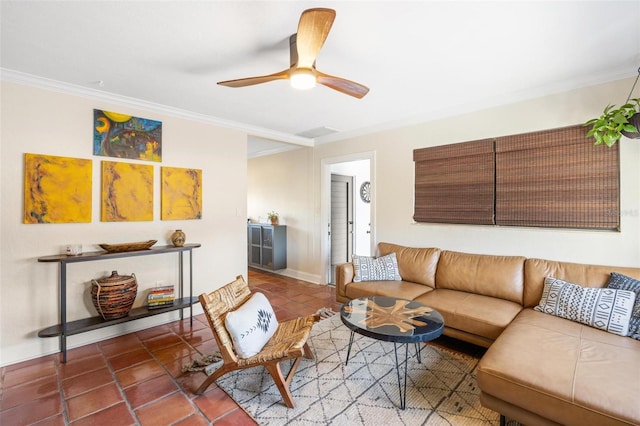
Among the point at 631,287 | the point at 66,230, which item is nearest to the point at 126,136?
the point at 66,230

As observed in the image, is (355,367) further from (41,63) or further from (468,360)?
(41,63)

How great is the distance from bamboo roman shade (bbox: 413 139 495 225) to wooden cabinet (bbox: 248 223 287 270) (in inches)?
107

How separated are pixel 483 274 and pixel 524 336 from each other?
106 centimetres

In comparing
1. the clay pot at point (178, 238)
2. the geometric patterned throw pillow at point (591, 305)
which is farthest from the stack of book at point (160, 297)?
the geometric patterned throw pillow at point (591, 305)

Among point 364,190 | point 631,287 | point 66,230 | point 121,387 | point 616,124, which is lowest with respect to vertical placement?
point 121,387

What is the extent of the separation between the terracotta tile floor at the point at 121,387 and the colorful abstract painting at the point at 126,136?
196 cm

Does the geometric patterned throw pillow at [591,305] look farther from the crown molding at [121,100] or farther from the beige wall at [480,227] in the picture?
the crown molding at [121,100]

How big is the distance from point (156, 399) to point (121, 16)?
2550mm

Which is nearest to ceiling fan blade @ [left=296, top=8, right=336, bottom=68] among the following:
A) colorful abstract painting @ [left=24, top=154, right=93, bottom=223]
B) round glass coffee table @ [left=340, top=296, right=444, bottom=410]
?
round glass coffee table @ [left=340, top=296, right=444, bottom=410]

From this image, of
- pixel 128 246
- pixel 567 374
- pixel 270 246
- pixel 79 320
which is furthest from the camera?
pixel 270 246

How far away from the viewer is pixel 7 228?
2479 mm

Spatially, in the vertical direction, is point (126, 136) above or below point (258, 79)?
below

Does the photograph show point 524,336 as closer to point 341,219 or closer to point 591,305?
point 591,305

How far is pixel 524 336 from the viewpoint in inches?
77.8
